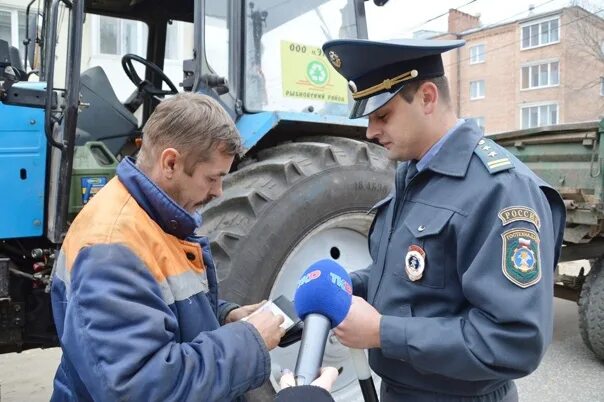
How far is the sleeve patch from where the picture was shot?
1.30 m

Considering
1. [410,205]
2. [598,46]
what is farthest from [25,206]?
[598,46]

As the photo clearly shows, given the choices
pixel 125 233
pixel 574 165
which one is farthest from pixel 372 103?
pixel 574 165

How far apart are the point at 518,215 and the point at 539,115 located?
3226cm

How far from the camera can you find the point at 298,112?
3.32 metres

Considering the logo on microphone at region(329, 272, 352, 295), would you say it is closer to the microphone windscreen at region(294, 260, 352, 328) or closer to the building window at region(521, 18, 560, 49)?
the microphone windscreen at region(294, 260, 352, 328)

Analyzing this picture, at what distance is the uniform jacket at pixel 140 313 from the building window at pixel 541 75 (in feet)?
105

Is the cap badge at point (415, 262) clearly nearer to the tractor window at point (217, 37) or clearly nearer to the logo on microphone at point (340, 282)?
the logo on microphone at point (340, 282)

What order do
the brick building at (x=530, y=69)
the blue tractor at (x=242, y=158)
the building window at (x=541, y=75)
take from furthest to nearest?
the building window at (x=541, y=75) < the brick building at (x=530, y=69) < the blue tractor at (x=242, y=158)

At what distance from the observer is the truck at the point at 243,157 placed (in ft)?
8.91

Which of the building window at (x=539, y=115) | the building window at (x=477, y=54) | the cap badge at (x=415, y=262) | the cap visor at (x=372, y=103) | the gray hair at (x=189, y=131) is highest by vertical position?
the building window at (x=477, y=54)

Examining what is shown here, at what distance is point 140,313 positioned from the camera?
4.01 feet

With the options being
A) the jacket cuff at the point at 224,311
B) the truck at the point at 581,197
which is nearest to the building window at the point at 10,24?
the truck at the point at 581,197

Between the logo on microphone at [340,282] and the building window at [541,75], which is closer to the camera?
the logo on microphone at [340,282]

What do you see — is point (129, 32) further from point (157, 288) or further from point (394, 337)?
point (394, 337)
